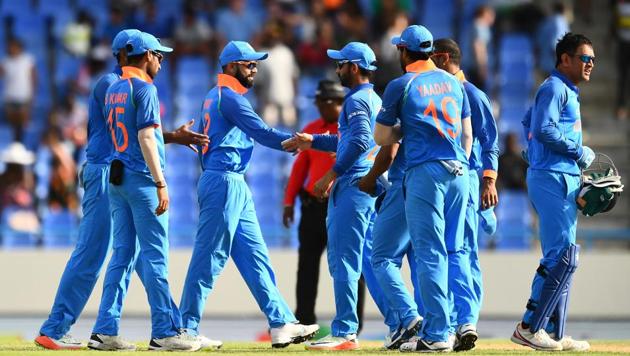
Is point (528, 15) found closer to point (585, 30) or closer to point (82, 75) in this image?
point (585, 30)

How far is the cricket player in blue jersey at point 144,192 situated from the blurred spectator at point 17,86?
12064 mm

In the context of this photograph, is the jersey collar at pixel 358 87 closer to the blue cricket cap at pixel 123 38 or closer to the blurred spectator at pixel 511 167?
the blue cricket cap at pixel 123 38

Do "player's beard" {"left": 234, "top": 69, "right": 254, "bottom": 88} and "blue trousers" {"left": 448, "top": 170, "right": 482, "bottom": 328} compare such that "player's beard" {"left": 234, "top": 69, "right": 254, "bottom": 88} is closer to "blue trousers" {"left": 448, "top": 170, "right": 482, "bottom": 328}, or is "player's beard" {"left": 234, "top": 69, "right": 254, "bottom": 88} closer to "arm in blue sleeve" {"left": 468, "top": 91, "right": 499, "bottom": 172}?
"arm in blue sleeve" {"left": 468, "top": 91, "right": 499, "bottom": 172}

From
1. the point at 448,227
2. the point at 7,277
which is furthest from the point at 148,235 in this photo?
the point at 7,277

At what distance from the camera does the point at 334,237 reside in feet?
45.3

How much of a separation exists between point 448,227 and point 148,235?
245 centimetres

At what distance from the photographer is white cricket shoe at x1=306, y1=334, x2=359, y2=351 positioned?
538 inches

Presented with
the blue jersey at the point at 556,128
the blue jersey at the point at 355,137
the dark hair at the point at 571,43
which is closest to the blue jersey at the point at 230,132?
the blue jersey at the point at 355,137

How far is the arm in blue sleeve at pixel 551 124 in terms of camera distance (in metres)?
13.5

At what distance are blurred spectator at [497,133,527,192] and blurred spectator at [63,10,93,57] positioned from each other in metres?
7.38

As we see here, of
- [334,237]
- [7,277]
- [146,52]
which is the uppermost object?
[146,52]

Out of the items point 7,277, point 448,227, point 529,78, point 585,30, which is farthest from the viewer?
point 585,30

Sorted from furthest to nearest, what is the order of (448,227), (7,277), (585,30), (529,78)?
(585,30)
(529,78)
(7,277)
(448,227)

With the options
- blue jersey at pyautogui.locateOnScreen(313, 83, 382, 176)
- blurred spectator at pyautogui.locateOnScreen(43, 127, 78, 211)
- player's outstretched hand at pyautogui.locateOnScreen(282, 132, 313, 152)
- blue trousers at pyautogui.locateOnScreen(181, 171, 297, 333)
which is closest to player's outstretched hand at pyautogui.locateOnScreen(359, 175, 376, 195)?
blue jersey at pyautogui.locateOnScreen(313, 83, 382, 176)
